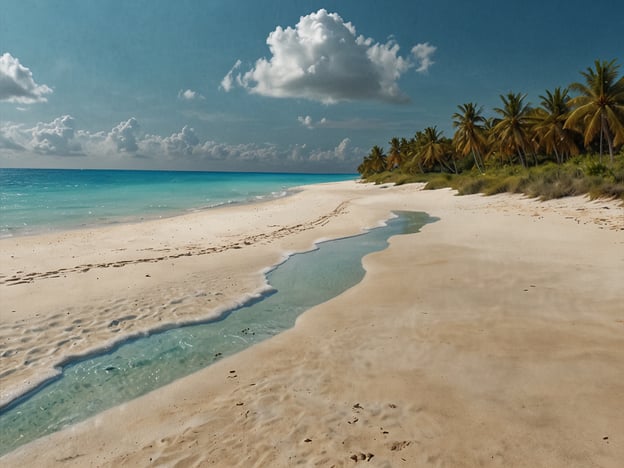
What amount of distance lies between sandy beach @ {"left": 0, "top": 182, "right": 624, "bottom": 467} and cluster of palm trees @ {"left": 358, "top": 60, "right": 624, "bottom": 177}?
102ft

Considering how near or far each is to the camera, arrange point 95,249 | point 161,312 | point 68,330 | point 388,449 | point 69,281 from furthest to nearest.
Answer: point 95,249 → point 69,281 → point 161,312 → point 68,330 → point 388,449

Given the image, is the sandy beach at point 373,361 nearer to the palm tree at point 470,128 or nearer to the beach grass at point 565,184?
the beach grass at point 565,184

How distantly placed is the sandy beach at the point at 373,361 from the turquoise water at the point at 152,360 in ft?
0.77

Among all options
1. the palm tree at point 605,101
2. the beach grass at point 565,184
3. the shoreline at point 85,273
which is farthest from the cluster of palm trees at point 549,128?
the shoreline at point 85,273

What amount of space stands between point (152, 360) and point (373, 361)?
336 centimetres

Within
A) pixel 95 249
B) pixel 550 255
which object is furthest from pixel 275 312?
pixel 95 249

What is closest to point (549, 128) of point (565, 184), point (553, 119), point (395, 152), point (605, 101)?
point (553, 119)

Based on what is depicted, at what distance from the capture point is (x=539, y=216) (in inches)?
640

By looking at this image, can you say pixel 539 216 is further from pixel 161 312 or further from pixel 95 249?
pixel 95 249

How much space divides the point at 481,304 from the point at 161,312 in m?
6.29

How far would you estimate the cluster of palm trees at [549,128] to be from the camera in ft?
109

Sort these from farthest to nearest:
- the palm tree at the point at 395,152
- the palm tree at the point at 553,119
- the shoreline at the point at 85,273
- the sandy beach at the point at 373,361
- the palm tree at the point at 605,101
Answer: the palm tree at the point at 395,152 < the palm tree at the point at 553,119 < the palm tree at the point at 605,101 < the shoreline at the point at 85,273 < the sandy beach at the point at 373,361

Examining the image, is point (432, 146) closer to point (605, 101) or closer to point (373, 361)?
point (605, 101)

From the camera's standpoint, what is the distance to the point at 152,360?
18.0ft
